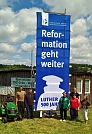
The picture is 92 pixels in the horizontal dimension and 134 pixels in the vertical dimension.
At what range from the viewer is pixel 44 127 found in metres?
12.4

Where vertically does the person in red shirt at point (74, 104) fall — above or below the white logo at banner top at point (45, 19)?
below

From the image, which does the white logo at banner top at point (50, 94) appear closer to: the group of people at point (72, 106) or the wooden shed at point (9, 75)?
the group of people at point (72, 106)

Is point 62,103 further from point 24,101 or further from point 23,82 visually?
point 23,82

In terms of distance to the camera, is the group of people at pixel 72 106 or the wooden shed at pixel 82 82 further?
the wooden shed at pixel 82 82

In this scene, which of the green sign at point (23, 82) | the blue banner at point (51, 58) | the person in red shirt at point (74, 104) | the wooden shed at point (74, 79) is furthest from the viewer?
the wooden shed at point (74, 79)

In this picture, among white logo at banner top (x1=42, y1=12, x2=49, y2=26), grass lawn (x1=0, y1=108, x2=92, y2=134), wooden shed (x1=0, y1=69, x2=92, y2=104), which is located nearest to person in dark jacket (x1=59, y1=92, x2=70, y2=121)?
grass lawn (x1=0, y1=108, x2=92, y2=134)

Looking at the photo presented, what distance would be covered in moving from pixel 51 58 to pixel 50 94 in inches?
76.5

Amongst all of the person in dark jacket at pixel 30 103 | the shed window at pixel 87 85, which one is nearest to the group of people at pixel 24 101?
the person in dark jacket at pixel 30 103

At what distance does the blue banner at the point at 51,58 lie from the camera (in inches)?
553

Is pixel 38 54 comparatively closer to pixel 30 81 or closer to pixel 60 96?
pixel 60 96

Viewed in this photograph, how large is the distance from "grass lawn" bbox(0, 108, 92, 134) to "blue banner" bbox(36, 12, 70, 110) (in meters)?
1.15

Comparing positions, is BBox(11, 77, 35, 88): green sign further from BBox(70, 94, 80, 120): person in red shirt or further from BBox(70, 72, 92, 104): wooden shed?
BBox(70, 94, 80, 120): person in red shirt

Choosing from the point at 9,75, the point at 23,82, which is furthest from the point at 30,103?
the point at 9,75

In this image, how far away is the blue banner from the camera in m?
14.0
